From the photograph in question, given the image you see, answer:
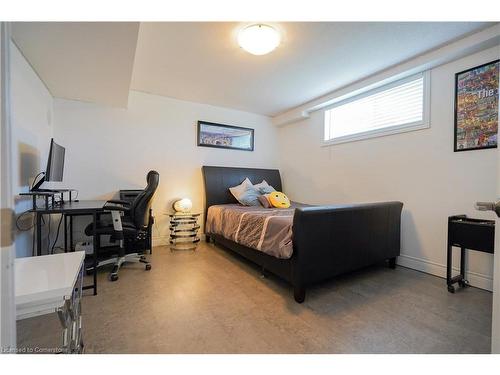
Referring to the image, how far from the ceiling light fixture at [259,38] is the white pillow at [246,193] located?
6.78 ft

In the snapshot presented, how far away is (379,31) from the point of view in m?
1.94

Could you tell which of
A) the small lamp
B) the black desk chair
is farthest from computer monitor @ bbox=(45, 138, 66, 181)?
the small lamp

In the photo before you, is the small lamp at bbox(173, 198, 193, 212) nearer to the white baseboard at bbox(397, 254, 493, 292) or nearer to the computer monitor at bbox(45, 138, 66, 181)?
the computer monitor at bbox(45, 138, 66, 181)

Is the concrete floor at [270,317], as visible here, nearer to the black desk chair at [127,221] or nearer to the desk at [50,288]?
the black desk chair at [127,221]

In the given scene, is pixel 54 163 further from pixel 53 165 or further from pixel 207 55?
pixel 207 55

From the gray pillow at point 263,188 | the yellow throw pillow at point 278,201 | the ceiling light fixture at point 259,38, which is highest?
the ceiling light fixture at point 259,38

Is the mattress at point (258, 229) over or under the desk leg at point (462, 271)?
over

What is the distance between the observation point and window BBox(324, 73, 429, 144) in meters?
2.55

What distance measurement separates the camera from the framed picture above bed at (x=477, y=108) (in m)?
2.01

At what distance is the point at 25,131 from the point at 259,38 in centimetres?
227

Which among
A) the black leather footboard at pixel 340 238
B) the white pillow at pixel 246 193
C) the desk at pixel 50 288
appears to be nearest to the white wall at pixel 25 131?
the desk at pixel 50 288
